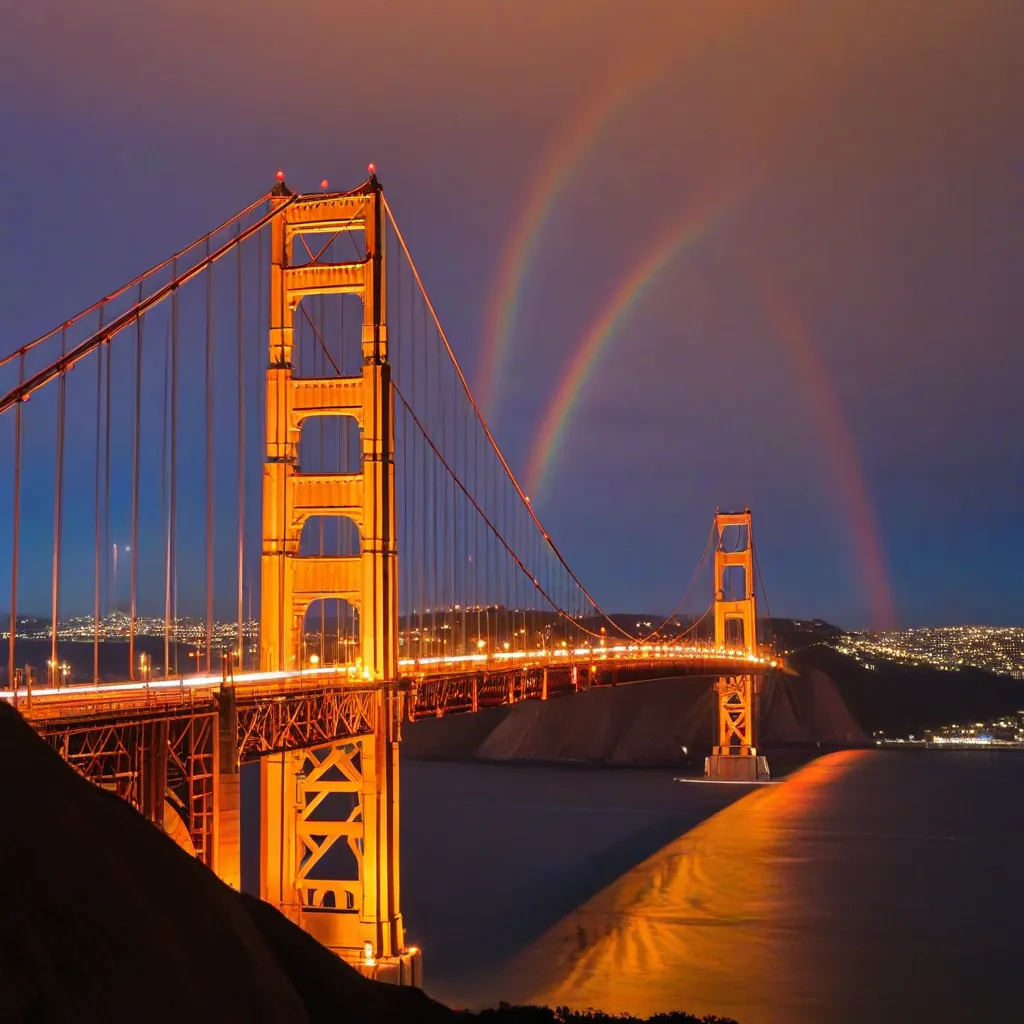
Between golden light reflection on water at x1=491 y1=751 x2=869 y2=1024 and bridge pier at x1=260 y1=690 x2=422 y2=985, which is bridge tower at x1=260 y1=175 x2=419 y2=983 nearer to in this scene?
bridge pier at x1=260 y1=690 x2=422 y2=985

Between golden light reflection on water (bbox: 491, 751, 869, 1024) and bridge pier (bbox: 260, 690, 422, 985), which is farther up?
bridge pier (bbox: 260, 690, 422, 985)

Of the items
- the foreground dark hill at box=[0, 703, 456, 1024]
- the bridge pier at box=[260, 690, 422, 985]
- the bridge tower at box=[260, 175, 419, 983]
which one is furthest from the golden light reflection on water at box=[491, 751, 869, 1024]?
the foreground dark hill at box=[0, 703, 456, 1024]

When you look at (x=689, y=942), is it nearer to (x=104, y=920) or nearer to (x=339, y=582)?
(x=339, y=582)

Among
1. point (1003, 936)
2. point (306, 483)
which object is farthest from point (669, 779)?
point (306, 483)

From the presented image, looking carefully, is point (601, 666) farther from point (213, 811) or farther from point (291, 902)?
point (213, 811)

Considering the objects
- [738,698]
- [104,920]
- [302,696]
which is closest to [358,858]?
[302,696]

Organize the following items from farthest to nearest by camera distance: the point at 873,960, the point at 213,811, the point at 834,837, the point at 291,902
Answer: the point at 834,837
the point at 873,960
the point at 291,902
the point at 213,811
